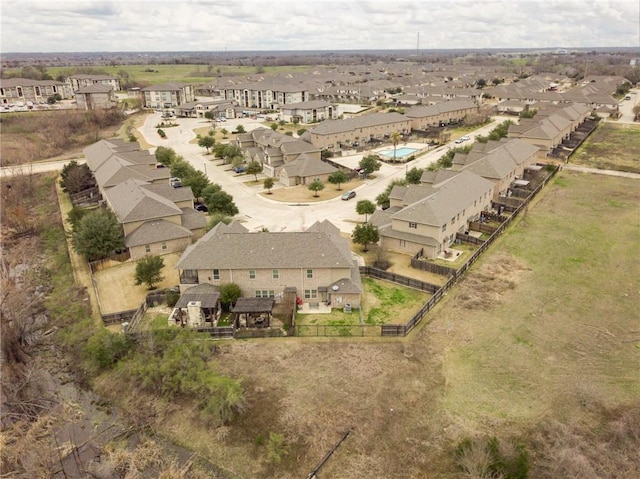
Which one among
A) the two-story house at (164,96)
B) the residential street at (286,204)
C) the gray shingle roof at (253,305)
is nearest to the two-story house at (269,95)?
the two-story house at (164,96)

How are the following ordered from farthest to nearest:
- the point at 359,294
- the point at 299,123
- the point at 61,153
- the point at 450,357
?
the point at 299,123, the point at 61,153, the point at 359,294, the point at 450,357

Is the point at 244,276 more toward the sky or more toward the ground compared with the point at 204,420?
more toward the sky

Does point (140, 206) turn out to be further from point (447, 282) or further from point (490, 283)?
point (490, 283)

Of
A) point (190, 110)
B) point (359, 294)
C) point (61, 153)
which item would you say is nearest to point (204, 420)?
point (359, 294)

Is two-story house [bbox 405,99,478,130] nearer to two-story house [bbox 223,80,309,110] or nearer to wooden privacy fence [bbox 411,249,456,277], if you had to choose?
two-story house [bbox 223,80,309,110]

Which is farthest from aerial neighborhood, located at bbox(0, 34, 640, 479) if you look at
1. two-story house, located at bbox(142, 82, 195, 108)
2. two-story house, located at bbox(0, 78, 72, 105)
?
two-story house, located at bbox(0, 78, 72, 105)

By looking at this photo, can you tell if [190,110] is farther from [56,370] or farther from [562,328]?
[562,328]

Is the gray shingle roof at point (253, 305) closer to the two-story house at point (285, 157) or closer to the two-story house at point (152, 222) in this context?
the two-story house at point (152, 222)
